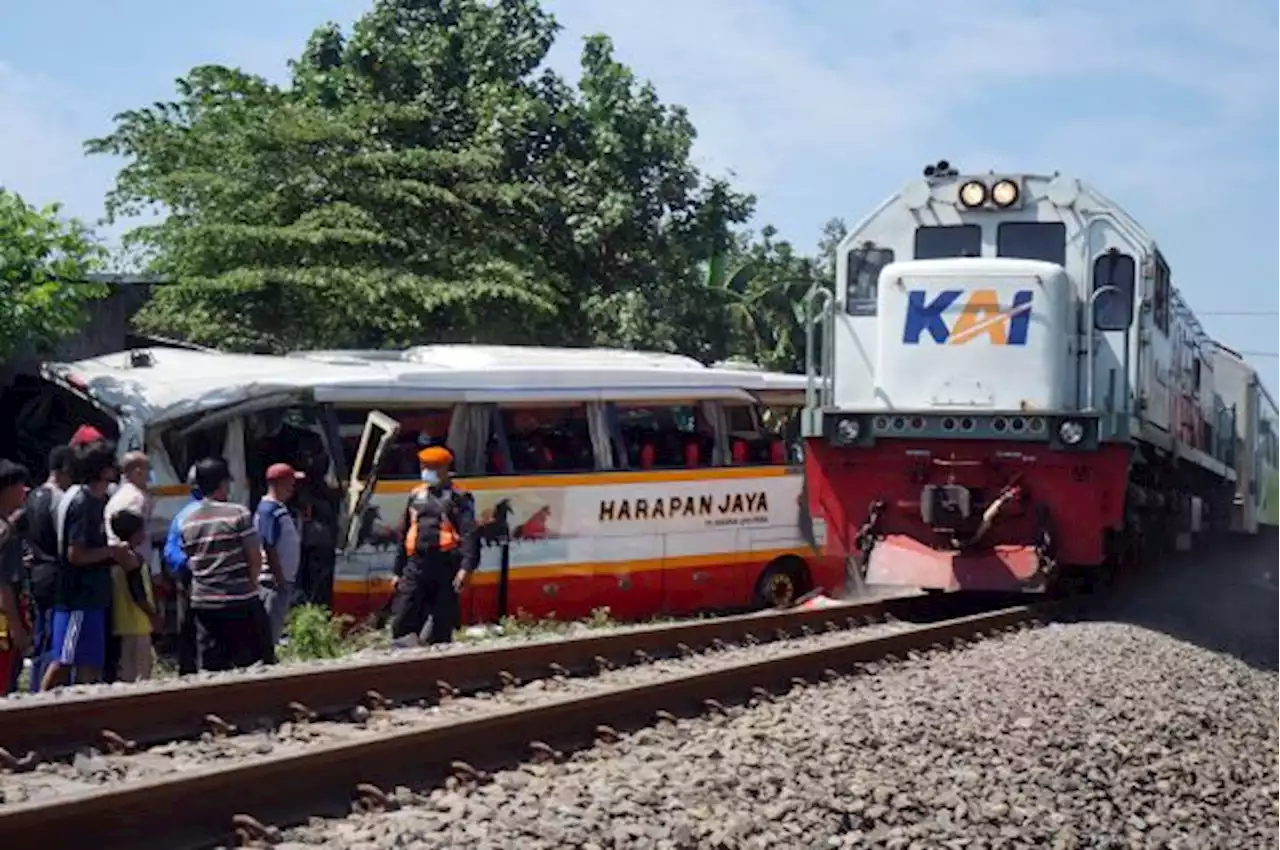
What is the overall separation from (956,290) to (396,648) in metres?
5.28

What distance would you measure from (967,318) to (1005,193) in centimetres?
128

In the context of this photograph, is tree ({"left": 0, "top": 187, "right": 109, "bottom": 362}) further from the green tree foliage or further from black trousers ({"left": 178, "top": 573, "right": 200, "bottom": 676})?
the green tree foliage

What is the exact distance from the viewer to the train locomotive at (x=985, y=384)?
38.9 feet

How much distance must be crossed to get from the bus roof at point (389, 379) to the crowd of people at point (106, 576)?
11.8ft

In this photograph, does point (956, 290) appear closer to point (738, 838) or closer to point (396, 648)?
point (396, 648)

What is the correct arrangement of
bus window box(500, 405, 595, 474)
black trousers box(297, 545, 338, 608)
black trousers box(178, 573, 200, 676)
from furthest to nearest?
bus window box(500, 405, 595, 474), black trousers box(297, 545, 338, 608), black trousers box(178, 573, 200, 676)

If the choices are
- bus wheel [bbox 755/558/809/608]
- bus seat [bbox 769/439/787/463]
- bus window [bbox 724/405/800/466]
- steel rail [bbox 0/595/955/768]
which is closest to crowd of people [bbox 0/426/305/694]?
steel rail [bbox 0/595/955/768]

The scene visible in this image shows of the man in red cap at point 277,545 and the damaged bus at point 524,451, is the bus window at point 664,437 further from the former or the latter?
the man in red cap at point 277,545

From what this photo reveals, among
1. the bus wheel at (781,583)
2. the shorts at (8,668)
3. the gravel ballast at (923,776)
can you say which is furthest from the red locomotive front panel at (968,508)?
the shorts at (8,668)

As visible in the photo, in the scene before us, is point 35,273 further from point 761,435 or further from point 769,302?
point 769,302

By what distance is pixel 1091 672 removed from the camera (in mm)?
9312

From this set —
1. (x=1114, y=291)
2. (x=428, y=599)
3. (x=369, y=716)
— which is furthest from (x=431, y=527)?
(x=1114, y=291)

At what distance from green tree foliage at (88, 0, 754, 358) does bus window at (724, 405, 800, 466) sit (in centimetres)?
531

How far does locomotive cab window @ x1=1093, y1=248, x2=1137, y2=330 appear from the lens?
12266mm
